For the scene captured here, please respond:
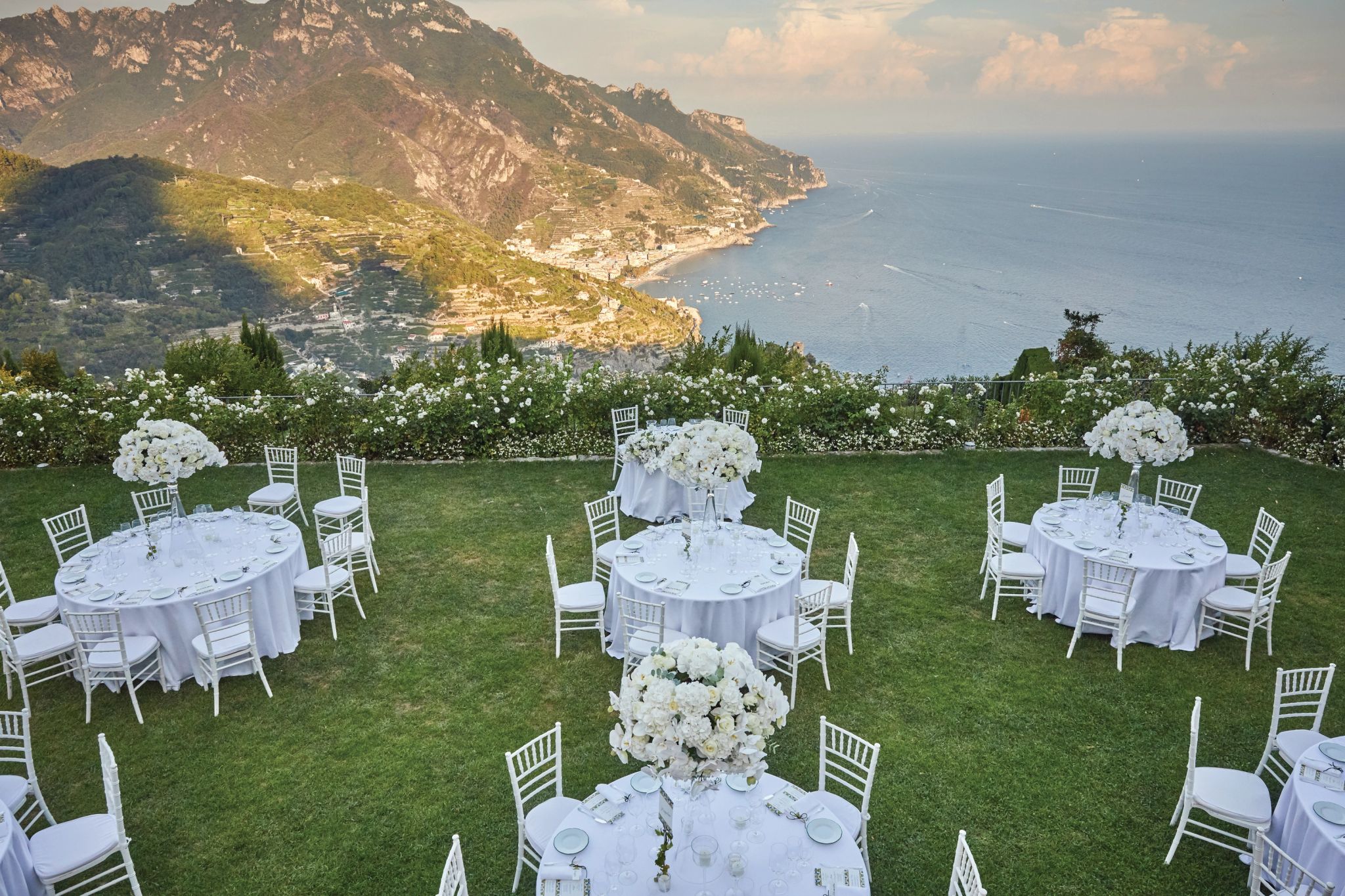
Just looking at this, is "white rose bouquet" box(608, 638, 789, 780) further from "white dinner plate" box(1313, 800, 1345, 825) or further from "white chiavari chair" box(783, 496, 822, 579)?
"white chiavari chair" box(783, 496, 822, 579)

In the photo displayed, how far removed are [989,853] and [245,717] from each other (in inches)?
239

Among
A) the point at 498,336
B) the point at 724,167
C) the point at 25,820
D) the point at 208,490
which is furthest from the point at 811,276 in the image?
the point at 25,820

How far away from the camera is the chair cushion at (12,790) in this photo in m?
4.97

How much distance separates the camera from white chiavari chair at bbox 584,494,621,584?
8297 mm

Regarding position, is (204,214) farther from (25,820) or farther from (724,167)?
(724,167)

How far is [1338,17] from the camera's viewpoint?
4953 centimetres

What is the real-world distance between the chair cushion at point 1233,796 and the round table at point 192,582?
7.71 metres

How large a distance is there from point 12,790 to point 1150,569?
9290 mm

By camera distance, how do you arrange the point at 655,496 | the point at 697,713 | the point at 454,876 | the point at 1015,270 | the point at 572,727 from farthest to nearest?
1. the point at 1015,270
2. the point at 655,496
3. the point at 572,727
4. the point at 454,876
5. the point at 697,713

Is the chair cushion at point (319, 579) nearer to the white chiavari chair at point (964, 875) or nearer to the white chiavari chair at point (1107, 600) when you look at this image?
the white chiavari chair at point (964, 875)

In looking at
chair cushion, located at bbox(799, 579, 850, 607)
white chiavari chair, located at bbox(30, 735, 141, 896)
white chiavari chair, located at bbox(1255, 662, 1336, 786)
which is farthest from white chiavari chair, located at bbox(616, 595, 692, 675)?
white chiavari chair, located at bbox(1255, 662, 1336, 786)

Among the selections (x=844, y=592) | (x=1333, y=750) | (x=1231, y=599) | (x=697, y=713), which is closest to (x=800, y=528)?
(x=844, y=592)

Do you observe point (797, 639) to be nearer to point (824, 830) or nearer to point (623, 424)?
point (824, 830)

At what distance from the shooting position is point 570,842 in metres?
4.12
